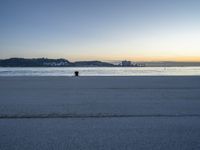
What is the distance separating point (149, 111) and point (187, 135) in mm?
3067

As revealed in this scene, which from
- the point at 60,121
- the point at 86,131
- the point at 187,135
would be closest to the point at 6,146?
the point at 86,131

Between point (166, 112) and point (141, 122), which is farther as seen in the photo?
point (166, 112)

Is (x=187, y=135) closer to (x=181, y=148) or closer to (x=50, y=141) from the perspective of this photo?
(x=181, y=148)

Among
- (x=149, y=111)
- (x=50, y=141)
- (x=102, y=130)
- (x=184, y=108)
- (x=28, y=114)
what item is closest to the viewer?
(x=50, y=141)

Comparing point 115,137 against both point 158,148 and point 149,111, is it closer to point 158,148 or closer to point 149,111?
point 158,148

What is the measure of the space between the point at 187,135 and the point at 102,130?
160cm

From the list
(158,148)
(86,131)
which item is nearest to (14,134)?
(86,131)

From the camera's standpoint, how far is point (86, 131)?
20.1 feet

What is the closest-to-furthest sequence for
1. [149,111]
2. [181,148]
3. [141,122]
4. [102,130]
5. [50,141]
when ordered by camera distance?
[181,148]
[50,141]
[102,130]
[141,122]
[149,111]

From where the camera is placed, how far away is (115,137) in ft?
18.3

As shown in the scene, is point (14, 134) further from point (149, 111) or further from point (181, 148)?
point (149, 111)

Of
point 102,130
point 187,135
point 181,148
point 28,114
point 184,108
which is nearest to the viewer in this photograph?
point 181,148

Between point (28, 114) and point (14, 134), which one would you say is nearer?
point (14, 134)

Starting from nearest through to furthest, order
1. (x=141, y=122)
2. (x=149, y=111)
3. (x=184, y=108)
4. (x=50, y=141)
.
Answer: (x=50, y=141)
(x=141, y=122)
(x=149, y=111)
(x=184, y=108)
